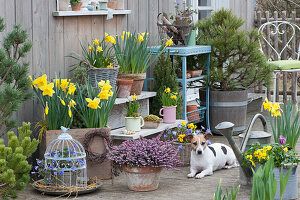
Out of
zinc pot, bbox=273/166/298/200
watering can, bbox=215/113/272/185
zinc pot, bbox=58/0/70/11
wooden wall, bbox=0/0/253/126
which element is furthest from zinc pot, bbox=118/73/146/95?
zinc pot, bbox=273/166/298/200

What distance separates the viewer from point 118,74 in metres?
5.16

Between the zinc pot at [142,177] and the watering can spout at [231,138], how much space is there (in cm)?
54

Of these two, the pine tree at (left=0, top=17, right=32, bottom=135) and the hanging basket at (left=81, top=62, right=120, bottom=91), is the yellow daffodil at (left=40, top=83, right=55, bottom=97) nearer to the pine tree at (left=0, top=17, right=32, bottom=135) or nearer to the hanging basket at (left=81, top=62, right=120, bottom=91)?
the pine tree at (left=0, top=17, right=32, bottom=135)

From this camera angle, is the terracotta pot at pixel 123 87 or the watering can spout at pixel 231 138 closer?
the watering can spout at pixel 231 138

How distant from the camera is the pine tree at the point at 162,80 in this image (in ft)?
18.1

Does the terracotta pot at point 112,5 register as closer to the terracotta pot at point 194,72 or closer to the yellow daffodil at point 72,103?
the terracotta pot at point 194,72

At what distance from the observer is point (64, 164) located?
4070mm

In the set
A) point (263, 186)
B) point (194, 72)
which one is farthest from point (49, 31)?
point (263, 186)

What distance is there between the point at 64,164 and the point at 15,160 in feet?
1.64

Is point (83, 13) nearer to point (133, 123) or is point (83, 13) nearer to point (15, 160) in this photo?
point (133, 123)

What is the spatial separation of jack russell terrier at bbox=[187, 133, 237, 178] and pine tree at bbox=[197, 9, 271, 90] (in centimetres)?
146

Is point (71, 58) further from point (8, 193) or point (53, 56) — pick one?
point (8, 193)

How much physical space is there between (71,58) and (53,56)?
0.25 m

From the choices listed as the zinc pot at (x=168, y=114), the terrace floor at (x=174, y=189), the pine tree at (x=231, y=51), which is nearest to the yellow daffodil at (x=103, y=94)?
the terrace floor at (x=174, y=189)
